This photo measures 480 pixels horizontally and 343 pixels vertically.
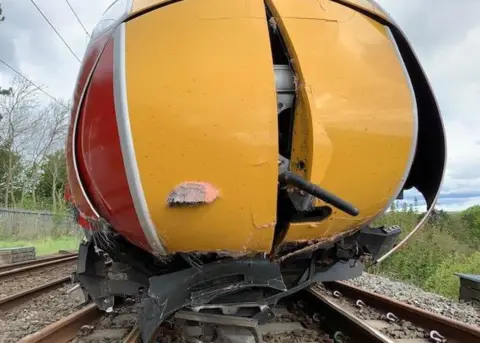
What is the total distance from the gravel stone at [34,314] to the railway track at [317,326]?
0.57 metres

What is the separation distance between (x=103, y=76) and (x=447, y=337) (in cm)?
337

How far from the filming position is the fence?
74.9 ft

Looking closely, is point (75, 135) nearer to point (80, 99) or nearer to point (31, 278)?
point (80, 99)

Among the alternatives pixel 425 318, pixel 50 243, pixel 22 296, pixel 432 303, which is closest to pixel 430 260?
pixel 432 303

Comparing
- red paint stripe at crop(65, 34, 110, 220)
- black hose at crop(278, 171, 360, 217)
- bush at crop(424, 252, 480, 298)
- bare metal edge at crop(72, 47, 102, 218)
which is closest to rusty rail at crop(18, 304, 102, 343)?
red paint stripe at crop(65, 34, 110, 220)

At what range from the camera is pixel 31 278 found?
9.53 m

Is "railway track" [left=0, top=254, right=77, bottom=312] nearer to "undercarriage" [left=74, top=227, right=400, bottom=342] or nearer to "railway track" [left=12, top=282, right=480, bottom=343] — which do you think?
"railway track" [left=12, top=282, right=480, bottom=343]

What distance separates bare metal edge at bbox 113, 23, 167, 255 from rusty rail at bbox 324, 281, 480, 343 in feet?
8.99

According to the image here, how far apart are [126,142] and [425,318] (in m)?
3.34

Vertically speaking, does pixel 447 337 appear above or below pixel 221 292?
below

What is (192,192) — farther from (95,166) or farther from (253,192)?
(95,166)

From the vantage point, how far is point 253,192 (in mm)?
2328

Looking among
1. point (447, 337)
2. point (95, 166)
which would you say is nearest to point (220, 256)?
point (95, 166)

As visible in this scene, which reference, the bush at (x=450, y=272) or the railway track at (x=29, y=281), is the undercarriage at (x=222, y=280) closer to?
the railway track at (x=29, y=281)
